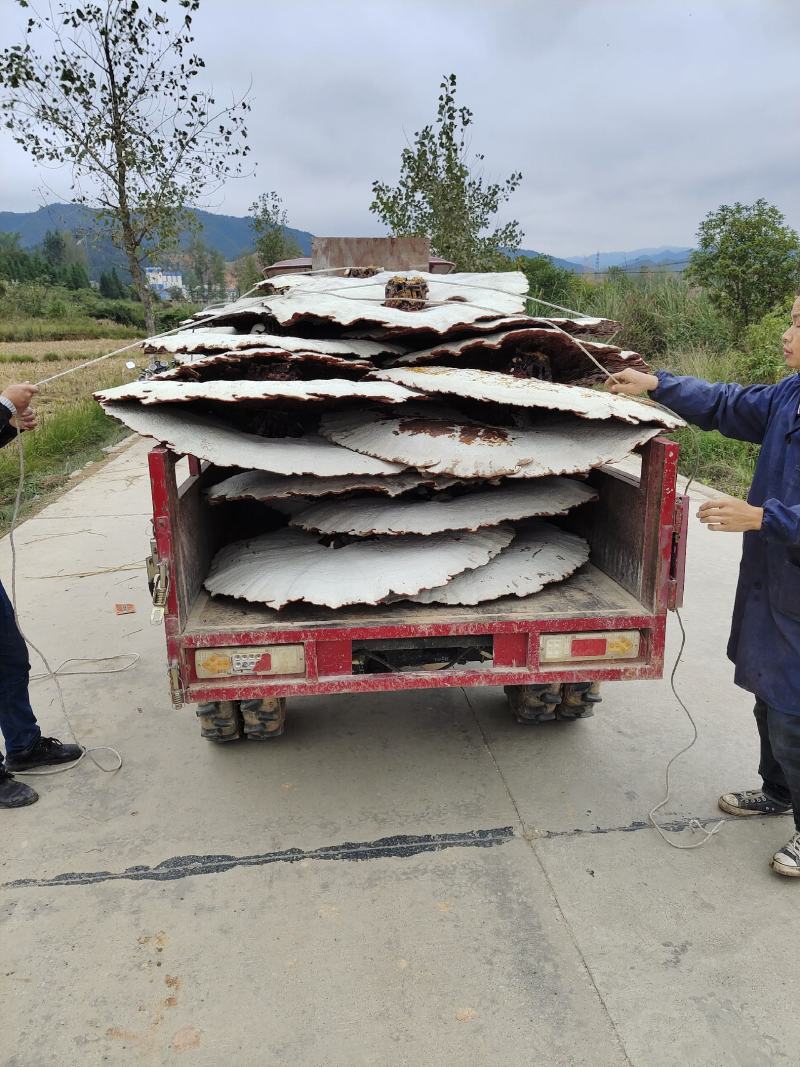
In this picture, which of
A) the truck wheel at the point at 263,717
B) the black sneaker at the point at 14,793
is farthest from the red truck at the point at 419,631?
the black sneaker at the point at 14,793

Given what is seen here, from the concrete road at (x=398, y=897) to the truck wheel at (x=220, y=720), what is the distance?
0.13 m

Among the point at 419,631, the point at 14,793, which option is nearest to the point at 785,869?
the point at 419,631

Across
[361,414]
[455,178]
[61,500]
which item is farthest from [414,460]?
[455,178]

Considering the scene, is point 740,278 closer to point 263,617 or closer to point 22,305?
point 263,617

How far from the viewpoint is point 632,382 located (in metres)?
2.86

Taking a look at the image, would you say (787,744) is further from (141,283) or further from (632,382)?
(141,283)

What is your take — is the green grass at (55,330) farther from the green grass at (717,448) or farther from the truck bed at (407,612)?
the truck bed at (407,612)

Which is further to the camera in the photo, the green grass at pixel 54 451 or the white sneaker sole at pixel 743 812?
the green grass at pixel 54 451

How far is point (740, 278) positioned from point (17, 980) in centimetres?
1394

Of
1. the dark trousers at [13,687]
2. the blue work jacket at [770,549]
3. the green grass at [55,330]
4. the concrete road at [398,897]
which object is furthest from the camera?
the green grass at [55,330]

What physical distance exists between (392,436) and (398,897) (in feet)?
5.08

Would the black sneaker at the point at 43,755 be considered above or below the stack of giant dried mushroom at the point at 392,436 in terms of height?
below

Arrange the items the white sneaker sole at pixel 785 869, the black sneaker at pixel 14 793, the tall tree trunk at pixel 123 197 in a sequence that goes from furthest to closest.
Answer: the tall tree trunk at pixel 123 197
the black sneaker at pixel 14 793
the white sneaker sole at pixel 785 869

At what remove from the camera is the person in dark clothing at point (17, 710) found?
9.71ft
